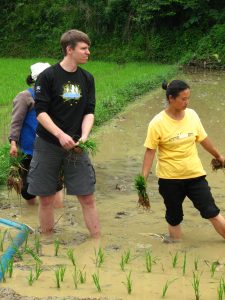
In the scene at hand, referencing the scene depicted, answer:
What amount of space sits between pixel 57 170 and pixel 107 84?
35.8 ft

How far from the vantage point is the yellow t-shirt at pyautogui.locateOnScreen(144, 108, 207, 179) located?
4426mm

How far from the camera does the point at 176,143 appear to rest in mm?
4438

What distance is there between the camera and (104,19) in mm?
25125

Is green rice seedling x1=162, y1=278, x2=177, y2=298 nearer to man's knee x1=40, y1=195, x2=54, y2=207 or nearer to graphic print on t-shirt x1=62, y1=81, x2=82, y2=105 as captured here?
man's knee x1=40, y1=195, x2=54, y2=207

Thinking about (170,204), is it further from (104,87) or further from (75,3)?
(75,3)

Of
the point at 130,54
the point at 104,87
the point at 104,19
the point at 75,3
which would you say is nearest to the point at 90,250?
the point at 104,87

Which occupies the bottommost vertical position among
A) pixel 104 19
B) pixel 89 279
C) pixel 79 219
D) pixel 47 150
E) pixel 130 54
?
pixel 89 279

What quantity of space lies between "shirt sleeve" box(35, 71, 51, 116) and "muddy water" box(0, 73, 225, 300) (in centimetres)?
108

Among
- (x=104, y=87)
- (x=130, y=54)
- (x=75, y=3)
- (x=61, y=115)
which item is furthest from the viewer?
(x=75, y=3)

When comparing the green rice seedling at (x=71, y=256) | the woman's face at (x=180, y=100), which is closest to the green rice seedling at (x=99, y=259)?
the green rice seedling at (x=71, y=256)

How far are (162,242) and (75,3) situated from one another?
2317cm

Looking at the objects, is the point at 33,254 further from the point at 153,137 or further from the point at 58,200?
the point at 58,200

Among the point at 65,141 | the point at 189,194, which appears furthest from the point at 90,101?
the point at 189,194

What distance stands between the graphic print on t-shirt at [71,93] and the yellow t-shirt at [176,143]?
62cm
